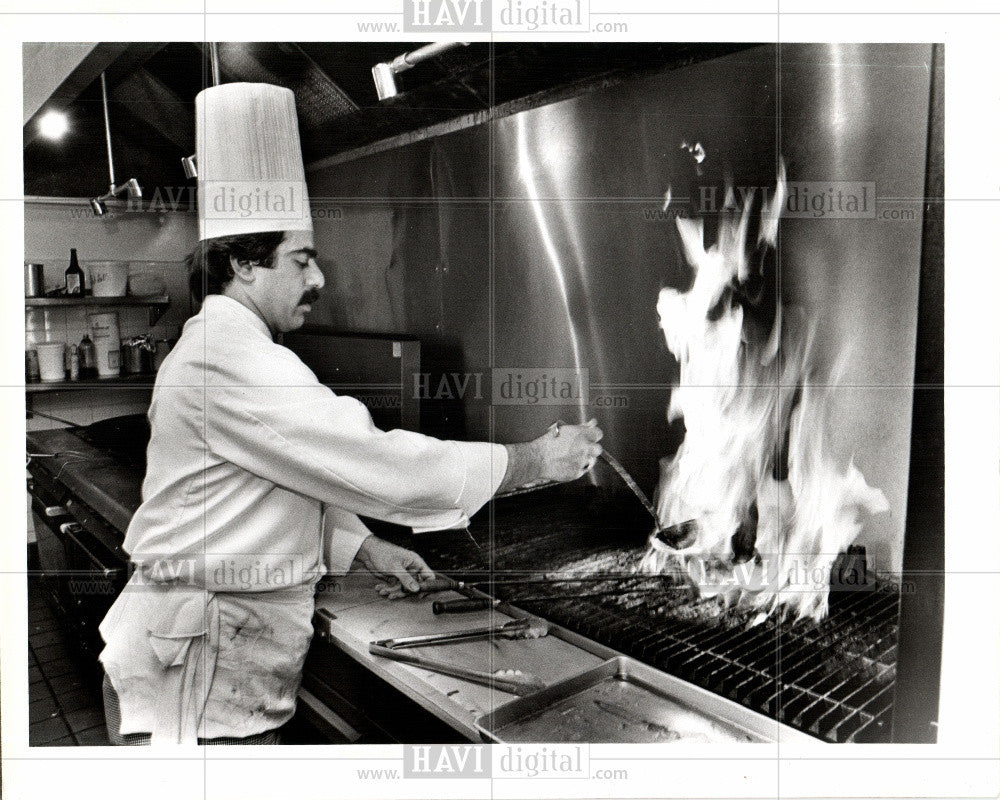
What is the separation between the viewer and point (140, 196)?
5.19 feet

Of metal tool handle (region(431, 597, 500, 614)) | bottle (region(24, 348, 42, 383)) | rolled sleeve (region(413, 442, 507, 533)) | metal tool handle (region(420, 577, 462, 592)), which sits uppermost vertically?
bottle (region(24, 348, 42, 383))

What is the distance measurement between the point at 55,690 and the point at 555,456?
1.10 m

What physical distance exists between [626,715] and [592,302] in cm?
76

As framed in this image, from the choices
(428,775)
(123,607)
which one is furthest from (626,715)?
(123,607)

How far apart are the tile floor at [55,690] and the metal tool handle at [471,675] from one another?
62 centimetres

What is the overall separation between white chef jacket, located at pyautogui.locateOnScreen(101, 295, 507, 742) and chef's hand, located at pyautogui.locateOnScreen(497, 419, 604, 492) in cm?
3

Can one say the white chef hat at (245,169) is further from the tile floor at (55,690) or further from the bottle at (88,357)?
the tile floor at (55,690)

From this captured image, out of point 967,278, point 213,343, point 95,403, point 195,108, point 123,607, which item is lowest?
point 123,607

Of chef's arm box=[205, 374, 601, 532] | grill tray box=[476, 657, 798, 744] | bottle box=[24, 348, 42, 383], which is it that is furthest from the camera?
bottle box=[24, 348, 42, 383]

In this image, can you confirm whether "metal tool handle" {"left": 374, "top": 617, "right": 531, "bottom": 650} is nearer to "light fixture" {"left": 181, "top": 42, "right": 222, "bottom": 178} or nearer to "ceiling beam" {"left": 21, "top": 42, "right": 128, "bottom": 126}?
"light fixture" {"left": 181, "top": 42, "right": 222, "bottom": 178}

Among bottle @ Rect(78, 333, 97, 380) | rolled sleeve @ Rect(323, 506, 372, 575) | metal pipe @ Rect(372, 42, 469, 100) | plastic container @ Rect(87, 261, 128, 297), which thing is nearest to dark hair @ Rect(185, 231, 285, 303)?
plastic container @ Rect(87, 261, 128, 297)

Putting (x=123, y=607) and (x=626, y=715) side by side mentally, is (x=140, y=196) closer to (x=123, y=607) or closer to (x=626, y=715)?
(x=123, y=607)

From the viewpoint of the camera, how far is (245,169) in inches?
62.6

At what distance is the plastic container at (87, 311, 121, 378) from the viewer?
5.22 feet
